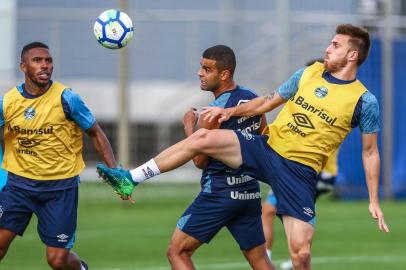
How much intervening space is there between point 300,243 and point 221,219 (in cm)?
82

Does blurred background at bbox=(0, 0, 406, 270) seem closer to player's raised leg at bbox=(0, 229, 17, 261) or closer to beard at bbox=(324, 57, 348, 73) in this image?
player's raised leg at bbox=(0, 229, 17, 261)

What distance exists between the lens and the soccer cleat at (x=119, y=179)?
995 cm

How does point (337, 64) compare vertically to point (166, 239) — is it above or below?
above

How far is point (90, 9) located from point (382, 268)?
16.2 metres

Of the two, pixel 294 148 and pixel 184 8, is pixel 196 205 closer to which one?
pixel 294 148

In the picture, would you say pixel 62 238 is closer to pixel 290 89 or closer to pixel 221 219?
pixel 221 219

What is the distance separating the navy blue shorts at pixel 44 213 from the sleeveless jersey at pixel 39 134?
0.19 m

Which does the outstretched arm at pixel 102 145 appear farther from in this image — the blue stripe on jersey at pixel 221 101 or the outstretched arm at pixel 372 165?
the outstretched arm at pixel 372 165

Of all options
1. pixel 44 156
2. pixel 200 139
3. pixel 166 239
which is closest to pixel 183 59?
pixel 166 239

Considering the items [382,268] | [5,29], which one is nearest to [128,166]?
[5,29]

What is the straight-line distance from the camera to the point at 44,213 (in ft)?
35.7

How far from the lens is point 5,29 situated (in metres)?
22.6

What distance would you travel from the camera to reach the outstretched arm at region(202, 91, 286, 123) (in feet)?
33.0

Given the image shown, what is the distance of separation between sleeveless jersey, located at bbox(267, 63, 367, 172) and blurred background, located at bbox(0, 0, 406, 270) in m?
7.31
